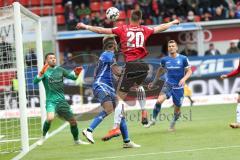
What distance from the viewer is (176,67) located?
607 inches

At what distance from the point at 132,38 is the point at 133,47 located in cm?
24

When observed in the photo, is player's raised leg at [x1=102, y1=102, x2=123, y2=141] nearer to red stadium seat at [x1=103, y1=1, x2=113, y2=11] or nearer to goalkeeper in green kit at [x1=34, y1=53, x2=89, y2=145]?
goalkeeper in green kit at [x1=34, y1=53, x2=89, y2=145]

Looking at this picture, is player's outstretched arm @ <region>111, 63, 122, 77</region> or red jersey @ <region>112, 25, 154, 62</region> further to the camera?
player's outstretched arm @ <region>111, 63, 122, 77</region>

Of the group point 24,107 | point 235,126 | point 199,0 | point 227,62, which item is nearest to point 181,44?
point 199,0

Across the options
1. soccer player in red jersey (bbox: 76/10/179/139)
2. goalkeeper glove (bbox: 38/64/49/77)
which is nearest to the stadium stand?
goalkeeper glove (bbox: 38/64/49/77)

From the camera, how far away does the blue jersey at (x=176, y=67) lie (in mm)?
15406

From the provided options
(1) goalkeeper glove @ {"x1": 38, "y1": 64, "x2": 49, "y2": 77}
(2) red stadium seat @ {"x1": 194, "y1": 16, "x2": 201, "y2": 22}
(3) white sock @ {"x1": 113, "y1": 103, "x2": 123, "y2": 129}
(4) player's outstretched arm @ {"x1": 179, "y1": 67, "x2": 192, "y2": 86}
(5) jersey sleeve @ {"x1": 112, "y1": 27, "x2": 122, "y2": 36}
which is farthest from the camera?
(2) red stadium seat @ {"x1": 194, "y1": 16, "x2": 201, "y2": 22}

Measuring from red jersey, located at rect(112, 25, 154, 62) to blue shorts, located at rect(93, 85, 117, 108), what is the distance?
769 millimetres

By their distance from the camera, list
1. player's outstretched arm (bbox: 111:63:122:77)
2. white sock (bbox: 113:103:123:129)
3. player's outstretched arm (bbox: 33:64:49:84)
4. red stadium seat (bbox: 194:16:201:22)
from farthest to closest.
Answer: red stadium seat (bbox: 194:16:201:22) < player's outstretched arm (bbox: 33:64:49:84) < player's outstretched arm (bbox: 111:63:122:77) < white sock (bbox: 113:103:123:129)

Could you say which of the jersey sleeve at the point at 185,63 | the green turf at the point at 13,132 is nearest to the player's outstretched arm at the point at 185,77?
the jersey sleeve at the point at 185,63

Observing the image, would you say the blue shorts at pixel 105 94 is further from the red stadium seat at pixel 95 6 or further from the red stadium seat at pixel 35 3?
the red stadium seat at pixel 35 3

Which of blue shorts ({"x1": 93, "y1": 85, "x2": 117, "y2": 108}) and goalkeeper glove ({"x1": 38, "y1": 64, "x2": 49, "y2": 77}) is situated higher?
goalkeeper glove ({"x1": 38, "y1": 64, "x2": 49, "y2": 77})

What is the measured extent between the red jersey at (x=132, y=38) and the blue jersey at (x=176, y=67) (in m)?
2.34

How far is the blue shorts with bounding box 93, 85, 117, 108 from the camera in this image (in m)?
12.8
